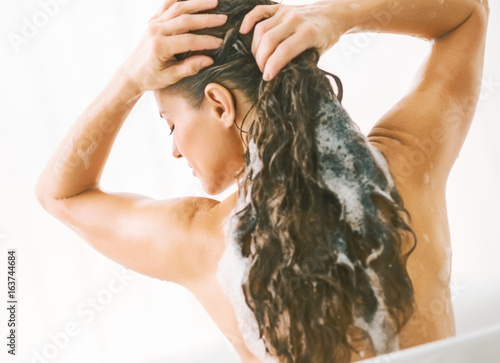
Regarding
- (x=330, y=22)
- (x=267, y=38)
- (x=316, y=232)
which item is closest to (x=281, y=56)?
(x=267, y=38)

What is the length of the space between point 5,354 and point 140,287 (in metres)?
0.33

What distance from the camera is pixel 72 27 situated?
4.46ft

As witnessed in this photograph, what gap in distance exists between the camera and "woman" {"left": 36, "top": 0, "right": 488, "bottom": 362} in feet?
3.11

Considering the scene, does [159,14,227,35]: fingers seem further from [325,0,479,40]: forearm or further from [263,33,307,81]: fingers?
[325,0,479,40]: forearm

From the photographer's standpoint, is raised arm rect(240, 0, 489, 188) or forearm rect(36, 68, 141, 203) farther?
forearm rect(36, 68, 141, 203)

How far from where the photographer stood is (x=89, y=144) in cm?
113

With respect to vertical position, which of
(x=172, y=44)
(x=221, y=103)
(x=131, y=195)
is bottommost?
(x=131, y=195)

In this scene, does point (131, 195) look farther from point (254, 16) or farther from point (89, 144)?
point (254, 16)

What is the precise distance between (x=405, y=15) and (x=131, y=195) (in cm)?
64

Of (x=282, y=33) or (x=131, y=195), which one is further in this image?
(x=131, y=195)

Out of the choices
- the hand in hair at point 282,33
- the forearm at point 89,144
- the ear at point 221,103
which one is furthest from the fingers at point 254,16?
the forearm at point 89,144

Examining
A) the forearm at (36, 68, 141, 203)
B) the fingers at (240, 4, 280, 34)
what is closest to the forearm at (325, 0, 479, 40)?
the fingers at (240, 4, 280, 34)

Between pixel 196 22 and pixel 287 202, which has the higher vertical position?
pixel 196 22

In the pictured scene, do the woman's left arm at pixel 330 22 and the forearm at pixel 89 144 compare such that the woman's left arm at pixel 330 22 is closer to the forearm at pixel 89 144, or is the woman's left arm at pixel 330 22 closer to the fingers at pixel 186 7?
the fingers at pixel 186 7
